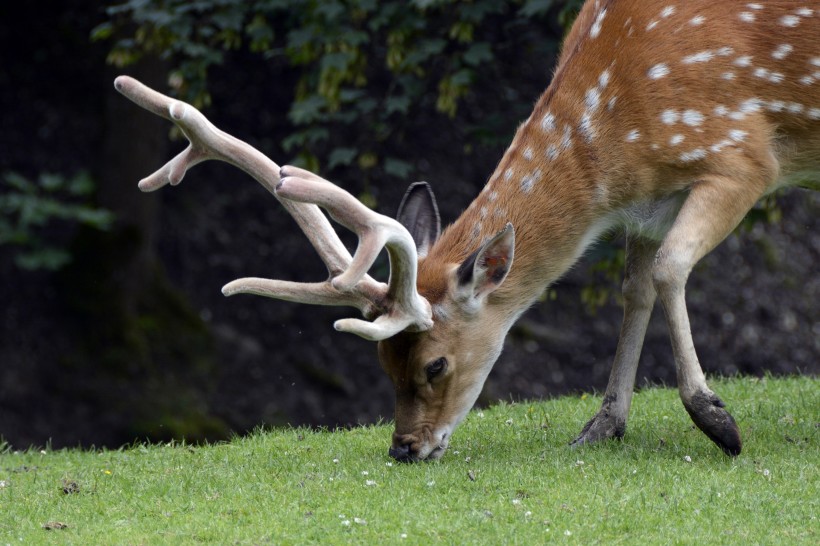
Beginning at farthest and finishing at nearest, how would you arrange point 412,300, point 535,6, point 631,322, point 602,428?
point 535,6 < point 631,322 < point 602,428 < point 412,300

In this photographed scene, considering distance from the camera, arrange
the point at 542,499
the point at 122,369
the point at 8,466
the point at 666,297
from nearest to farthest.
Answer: the point at 542,499
the point at 666,297
the point at 8,466
the point at 122,369

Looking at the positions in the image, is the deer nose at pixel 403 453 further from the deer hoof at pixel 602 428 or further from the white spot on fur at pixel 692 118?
the white spot on fur at pixel 692 118

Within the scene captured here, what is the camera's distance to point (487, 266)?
18.2 feet

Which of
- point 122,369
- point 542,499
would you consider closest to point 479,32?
point 122,369

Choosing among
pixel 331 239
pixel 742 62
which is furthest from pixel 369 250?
pixel 742 62

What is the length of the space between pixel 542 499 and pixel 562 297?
26.2 feet

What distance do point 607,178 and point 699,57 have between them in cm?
68

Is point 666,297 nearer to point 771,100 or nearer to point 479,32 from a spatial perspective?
point 771,100

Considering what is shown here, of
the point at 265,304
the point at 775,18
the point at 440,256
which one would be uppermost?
the point at 775,18

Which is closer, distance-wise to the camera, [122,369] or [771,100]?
[771,100]

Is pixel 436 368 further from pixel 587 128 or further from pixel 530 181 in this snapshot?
pixel 587 128

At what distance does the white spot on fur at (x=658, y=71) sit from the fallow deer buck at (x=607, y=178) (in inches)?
0.4

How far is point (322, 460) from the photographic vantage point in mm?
5793

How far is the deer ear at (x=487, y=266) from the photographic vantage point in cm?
541
